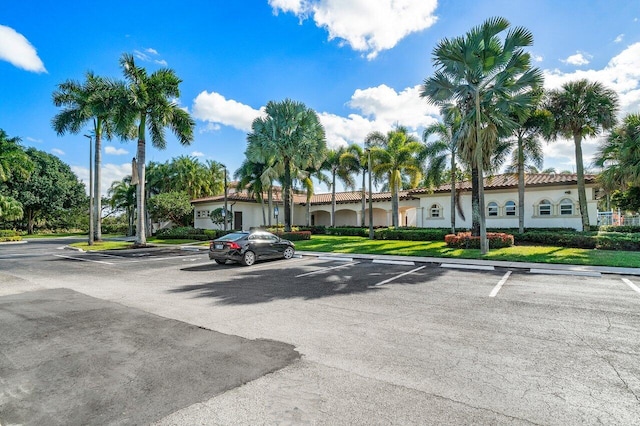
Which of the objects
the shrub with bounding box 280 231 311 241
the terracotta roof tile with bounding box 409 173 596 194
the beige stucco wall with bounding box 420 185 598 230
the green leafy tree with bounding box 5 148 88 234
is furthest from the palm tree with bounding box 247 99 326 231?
the green leafy tree with bounding box 5 148 88 234

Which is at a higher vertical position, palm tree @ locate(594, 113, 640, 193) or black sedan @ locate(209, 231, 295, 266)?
palm tree @ locate(594, 113, 640, 193)

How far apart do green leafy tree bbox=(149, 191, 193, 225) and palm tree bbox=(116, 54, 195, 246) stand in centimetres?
603

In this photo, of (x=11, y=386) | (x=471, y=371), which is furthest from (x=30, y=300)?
(x=471, y=371)

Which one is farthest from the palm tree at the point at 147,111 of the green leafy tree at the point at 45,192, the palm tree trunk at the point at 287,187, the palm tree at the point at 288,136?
the green leafy tree at the point at 45,192

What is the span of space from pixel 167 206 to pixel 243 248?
1944 cm

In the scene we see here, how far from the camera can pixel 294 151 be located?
78.8 ft

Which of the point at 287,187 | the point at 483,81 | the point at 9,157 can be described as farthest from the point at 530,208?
the point at 9,157

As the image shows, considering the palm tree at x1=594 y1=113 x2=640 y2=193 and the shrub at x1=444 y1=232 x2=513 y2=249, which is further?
the shrub at x1=444 y1=232 x2=513 y2=249

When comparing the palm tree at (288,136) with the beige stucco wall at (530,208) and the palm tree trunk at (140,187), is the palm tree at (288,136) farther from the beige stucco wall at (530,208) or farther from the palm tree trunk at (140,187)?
the beige stucco wall at (530,208)

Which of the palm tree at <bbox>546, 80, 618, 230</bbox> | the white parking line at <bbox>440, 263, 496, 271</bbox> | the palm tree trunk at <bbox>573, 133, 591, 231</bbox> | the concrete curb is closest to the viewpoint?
the concrete curb

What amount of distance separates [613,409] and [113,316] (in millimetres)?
7866

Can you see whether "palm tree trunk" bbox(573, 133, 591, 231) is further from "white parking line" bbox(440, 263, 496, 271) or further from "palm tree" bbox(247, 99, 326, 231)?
"palm tree" bbox(247, 99, 326, 231)

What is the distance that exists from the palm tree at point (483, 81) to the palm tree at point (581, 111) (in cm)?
405

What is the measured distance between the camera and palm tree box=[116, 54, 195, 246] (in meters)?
22.1
